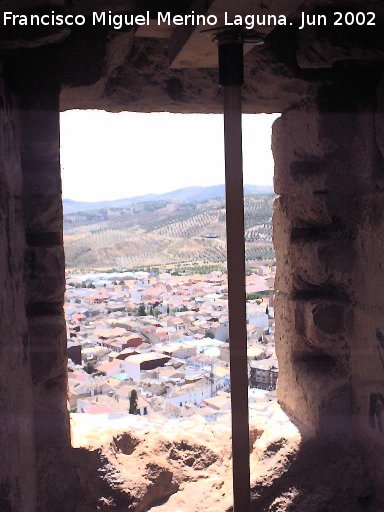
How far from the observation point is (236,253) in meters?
1.61

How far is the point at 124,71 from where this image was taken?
87.9 inches

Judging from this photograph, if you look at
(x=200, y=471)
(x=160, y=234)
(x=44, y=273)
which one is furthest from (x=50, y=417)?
(x=160, y=234)

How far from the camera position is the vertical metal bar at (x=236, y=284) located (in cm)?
155

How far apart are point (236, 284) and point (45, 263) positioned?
2.66 ft

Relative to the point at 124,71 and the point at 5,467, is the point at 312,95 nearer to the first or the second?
the point at 124,71

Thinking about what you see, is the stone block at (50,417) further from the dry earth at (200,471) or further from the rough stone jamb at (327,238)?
the rough stone jamb at (327,238)

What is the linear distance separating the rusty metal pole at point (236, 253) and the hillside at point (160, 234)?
2.35ft

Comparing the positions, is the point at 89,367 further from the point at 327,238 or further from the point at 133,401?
the point at 327,238

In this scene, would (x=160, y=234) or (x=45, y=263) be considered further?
(x=160, y=234)

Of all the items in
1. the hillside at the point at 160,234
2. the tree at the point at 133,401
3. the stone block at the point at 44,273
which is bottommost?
the tree at the point at 133,401

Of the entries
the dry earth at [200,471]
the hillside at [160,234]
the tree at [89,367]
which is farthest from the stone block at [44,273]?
the dry earth at [200,471]

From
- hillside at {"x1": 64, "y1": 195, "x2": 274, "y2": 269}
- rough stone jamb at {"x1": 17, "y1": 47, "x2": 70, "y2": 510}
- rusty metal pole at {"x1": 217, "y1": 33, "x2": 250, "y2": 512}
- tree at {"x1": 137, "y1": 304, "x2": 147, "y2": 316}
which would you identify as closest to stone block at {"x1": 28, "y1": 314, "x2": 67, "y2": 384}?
rough stone jamb at {"x1": 17, "y1": 47, "x2": 70, "y2": 510}

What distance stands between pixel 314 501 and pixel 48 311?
1.13m

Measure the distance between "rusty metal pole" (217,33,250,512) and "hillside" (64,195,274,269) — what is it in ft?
2.35
